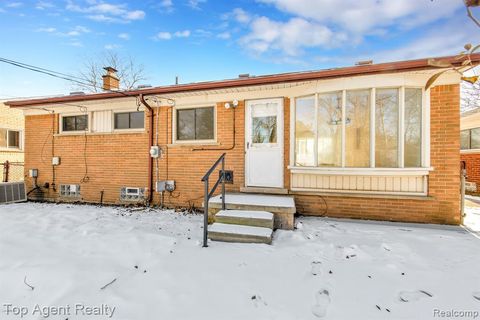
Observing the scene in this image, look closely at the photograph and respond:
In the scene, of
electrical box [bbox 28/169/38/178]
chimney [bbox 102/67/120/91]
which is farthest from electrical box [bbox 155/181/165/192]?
electrical box [bbox 28/169/38/178]

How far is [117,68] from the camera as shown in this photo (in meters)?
19.0

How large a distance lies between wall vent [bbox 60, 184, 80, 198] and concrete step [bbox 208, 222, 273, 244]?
5679mm

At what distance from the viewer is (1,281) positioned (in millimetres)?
2486

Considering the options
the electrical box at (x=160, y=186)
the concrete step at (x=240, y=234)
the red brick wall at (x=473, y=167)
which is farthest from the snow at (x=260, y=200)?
the red brick wall at (x=473, y=167)

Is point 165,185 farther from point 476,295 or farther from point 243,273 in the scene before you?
point 476,295

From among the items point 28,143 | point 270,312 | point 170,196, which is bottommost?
point 270,312

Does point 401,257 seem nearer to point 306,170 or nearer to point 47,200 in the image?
point 306,170

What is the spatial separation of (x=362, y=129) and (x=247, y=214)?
307 cm

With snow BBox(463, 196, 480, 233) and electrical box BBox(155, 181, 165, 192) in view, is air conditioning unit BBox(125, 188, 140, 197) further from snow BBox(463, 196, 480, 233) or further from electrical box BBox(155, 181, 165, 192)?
snow BBox(463, 196, 480, 233)

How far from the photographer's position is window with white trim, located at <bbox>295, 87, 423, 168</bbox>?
4.64 meters

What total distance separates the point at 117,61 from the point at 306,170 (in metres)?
20.2

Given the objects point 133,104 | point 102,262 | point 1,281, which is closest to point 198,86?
point 133,104

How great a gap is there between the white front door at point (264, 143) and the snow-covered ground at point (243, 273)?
1.58 meters

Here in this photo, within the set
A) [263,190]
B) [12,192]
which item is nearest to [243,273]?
[263,190]
